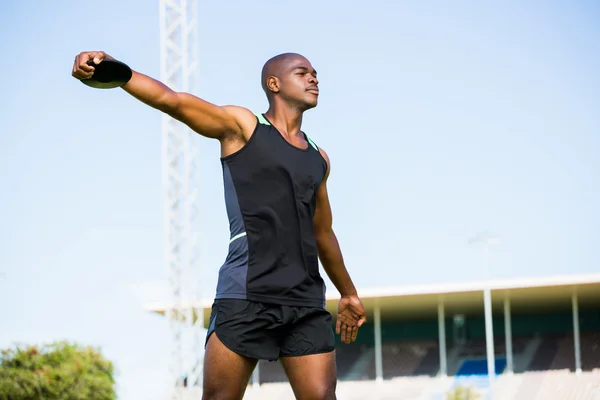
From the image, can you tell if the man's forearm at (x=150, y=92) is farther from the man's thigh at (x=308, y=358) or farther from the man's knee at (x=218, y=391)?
the man's knee at (x=218, y=391)

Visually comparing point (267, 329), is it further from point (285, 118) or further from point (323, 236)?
point (285, 118)

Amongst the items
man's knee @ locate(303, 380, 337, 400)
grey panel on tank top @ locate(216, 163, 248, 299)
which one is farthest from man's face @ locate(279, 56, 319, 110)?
man's knee @ locate(303, 380, 337, 400)

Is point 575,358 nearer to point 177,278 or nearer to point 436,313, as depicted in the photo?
point 436,313

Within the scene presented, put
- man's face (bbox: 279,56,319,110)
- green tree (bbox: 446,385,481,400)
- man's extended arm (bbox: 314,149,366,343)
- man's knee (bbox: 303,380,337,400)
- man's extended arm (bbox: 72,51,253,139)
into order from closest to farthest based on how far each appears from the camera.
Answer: man's extended arm (bbox: 72,51,253,139) < man's knee (bbox: 303,380,337,400) < man's face (bbox: 279,56,319,110) < man's extended arm (bbox: 314,149,366,343) < green tree (bbox: 446,385,481,400)

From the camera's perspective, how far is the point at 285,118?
4383mm

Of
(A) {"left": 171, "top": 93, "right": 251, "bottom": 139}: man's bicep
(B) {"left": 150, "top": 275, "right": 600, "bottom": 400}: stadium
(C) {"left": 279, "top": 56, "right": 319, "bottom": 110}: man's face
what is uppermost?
(C) {"left": 279, "top": 56, "right": 319, "bottom": 110}: man's face

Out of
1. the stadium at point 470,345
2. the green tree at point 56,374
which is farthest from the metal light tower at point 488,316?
the green tree at point 56,374

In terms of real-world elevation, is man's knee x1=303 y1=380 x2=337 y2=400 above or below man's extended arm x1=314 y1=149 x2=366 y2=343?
below

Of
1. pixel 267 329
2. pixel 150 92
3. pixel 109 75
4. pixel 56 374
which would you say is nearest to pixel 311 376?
pixel 267 329

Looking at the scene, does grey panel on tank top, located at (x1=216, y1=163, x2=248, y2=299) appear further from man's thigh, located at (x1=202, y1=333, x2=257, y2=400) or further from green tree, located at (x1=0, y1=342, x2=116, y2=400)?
green tree, located at (x1=0, y1=342, x2=116, y2=400)

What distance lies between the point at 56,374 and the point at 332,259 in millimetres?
26229

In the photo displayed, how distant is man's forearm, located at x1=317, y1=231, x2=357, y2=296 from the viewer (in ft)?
15.3

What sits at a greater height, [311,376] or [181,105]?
[181,105]

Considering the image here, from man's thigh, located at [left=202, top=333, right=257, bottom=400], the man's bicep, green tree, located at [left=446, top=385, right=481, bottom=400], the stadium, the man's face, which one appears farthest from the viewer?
the stadium
